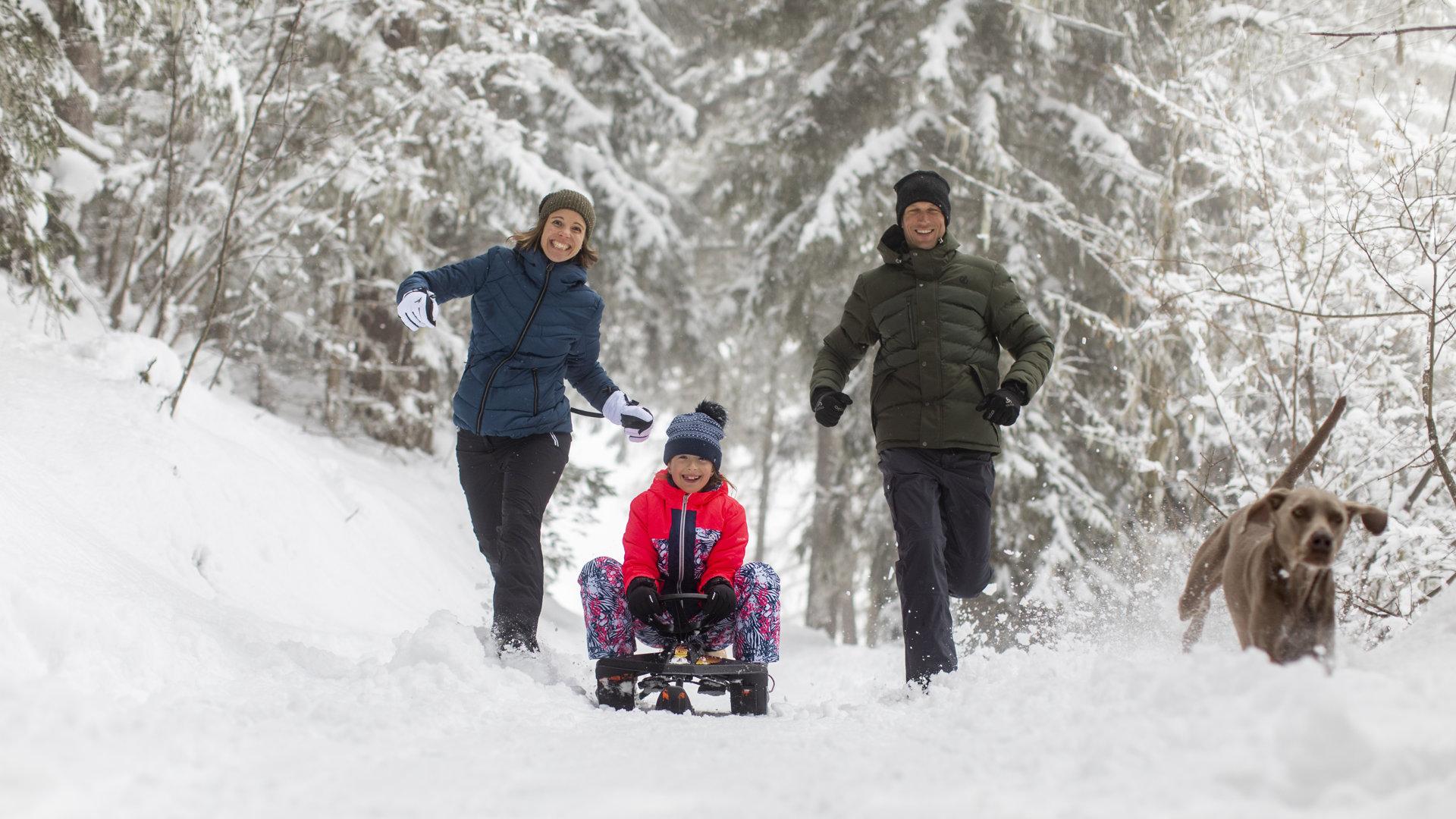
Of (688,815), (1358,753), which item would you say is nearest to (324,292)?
(688,815)

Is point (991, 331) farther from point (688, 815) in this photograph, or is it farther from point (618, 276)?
point (618, 276)

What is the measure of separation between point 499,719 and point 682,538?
1.49 meters

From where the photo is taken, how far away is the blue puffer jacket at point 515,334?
15.5ft

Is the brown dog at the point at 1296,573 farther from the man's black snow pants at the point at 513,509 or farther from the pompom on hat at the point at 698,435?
the man's black snow pants at the point at 513,509

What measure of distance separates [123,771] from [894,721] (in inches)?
88.1

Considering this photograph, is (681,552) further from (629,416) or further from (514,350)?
(514,350)

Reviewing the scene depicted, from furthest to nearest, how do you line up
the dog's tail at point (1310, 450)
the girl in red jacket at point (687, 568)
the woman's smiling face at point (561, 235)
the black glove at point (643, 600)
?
the woman's smiling face at point (561, 235) → the girl in red jacket at point (687, 568) → the black glove at point (643, 600) → the dog's tail at point (1310, 450)

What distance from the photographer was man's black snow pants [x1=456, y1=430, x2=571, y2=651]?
175 inches

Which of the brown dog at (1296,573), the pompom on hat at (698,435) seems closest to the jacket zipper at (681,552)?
the pompom on hat at (698,435)

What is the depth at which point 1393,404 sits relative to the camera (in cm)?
689

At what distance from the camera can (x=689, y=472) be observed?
4.73 m

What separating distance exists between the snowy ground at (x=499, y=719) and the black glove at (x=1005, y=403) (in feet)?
3.20

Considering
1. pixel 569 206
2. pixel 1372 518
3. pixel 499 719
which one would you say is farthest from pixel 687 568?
pixel 1372 518

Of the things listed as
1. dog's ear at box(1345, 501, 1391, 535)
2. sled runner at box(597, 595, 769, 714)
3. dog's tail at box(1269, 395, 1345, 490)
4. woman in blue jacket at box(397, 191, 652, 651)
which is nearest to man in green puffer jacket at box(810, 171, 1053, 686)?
sled runner at box(597, 595, 769, 714)
